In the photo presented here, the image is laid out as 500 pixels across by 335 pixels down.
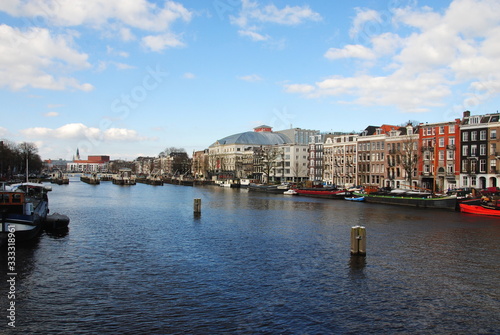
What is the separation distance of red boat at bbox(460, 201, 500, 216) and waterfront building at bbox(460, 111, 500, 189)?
79.1 ft

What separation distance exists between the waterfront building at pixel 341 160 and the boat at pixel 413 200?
106 ft

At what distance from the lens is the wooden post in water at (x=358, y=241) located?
3086 centimetres

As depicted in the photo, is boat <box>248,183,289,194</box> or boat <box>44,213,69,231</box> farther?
boat <box>248,183,289,194</box>

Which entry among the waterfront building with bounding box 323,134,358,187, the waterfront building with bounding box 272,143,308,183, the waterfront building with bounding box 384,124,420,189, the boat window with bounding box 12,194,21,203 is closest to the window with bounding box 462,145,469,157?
the waterfront building with bounding box 384,124,420,189

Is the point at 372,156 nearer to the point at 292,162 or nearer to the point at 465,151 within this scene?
the point at 465,151

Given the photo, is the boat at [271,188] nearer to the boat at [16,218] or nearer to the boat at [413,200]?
the boat at [413,200]

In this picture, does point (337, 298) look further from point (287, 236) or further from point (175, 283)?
point (287, 236)

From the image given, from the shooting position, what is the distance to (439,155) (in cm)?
9244

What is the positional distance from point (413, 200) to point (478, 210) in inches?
587

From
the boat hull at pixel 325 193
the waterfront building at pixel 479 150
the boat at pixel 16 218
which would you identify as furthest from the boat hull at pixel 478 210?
the boat at pixel 16 218

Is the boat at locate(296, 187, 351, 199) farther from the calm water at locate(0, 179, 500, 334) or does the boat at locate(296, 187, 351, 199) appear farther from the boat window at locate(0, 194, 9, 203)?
the boat window at locate(0, 194, 9, 203)

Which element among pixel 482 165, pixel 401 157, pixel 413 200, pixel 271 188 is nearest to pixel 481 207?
pixel 413 200

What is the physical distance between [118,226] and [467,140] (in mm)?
72145

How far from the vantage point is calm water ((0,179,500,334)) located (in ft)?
60.7
